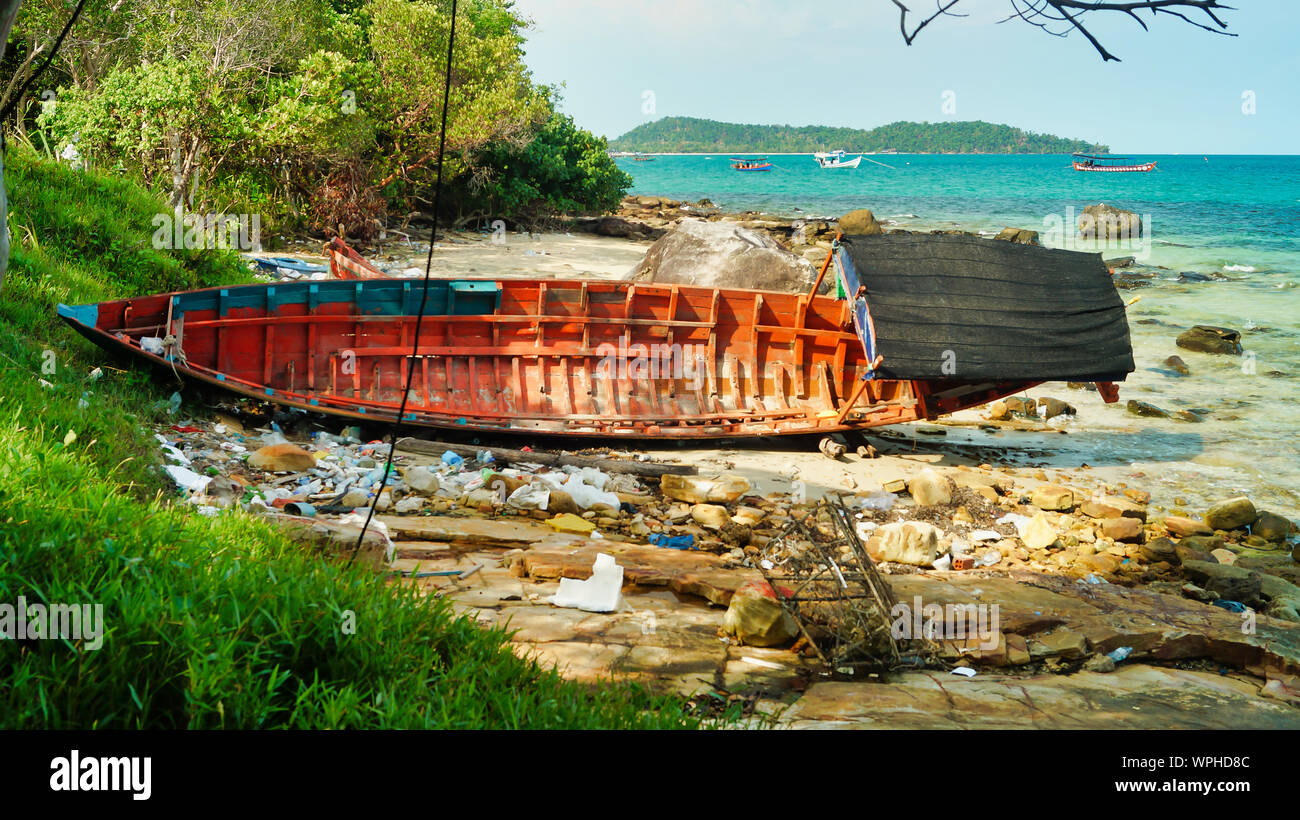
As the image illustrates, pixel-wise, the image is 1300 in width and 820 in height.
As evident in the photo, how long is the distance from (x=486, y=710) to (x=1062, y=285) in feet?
31.1

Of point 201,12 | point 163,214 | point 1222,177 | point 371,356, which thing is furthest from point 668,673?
point 1222,177

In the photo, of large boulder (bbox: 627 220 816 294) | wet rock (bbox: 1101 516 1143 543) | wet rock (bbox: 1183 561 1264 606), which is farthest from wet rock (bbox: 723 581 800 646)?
large boulder (bbox: 627 220 816 294)

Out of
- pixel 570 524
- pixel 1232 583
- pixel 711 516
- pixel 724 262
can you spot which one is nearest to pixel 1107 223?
pixel 724 262

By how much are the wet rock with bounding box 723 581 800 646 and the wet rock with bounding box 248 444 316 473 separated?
426 centimetres

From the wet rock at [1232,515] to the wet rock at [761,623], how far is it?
20.0 feet

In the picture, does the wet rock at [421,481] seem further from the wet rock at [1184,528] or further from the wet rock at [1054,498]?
the wet rock at [1184,528]

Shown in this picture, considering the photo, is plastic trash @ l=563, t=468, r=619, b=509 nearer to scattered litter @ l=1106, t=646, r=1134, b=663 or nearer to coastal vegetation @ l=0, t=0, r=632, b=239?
scattered litter @ l=1106, t=646, r=1134, b=663

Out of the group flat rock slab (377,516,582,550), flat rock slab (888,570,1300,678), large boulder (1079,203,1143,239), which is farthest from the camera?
large boulder (1079,203,1143,239)

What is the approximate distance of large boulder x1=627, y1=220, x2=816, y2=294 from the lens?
16047mm

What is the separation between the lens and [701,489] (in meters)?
8.80

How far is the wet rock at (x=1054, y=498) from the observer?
9.16 meters

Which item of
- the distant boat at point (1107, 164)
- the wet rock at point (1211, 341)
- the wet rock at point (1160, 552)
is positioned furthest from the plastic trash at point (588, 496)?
the distant boat at point (1107, 164)

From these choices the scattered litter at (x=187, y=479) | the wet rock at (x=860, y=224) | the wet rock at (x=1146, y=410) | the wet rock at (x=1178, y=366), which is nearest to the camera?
the scattered litter at (x=187, y=479)

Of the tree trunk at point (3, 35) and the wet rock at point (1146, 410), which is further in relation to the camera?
the wet rock at point (1146, 410)
